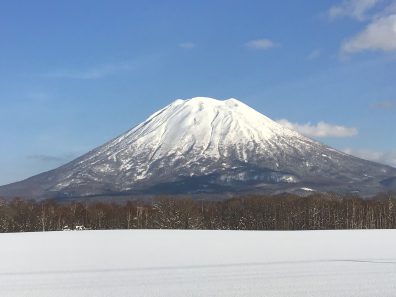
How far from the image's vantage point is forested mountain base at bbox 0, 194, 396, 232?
299ft

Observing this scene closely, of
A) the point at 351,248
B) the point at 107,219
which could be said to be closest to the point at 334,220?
the point at 107,219

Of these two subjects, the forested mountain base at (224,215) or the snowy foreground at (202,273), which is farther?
the forested mountain base at (224,215)

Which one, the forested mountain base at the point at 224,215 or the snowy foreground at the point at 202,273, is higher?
the forested mountain base at the point at 224,215

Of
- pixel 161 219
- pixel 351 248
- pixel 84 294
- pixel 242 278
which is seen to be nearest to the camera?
pixel 84 294

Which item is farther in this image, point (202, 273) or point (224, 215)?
point (224, 215)

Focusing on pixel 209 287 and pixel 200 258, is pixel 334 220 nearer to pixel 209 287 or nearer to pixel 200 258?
pixel 200 258

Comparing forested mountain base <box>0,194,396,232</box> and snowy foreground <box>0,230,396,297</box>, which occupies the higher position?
forested mountain base <box>0,194,396,232</box>

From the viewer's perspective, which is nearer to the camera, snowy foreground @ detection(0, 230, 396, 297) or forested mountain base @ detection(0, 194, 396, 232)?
snowy foreground @ detection(0, 230, 396, 297)

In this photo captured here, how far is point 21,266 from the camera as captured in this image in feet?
81.4

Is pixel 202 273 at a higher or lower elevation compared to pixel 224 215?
lower

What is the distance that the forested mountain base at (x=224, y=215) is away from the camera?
9100 centimetres

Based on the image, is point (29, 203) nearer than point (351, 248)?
No

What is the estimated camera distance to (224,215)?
10262cm

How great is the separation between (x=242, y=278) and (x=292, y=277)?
5.97 ft
